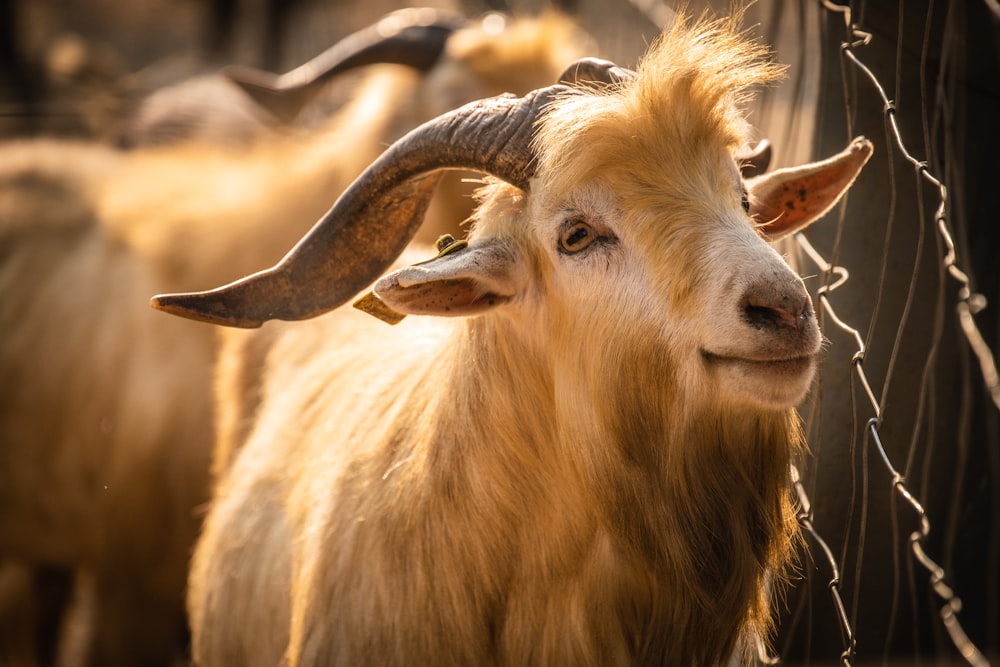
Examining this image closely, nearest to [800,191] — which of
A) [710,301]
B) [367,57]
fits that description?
[710,301]

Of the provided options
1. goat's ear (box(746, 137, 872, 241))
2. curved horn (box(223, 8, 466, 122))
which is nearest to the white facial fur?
goat's ear (box(746, 137, 872, 241))

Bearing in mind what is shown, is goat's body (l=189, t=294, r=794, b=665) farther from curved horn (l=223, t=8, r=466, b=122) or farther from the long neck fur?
curved horn (l=223, t=8, r=466, b=122)

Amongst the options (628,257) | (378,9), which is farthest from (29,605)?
(378,9)

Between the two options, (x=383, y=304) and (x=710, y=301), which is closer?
(x=710, y=301)

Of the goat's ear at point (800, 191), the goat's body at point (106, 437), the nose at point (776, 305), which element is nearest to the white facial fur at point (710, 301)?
the nose at point (776, 305)

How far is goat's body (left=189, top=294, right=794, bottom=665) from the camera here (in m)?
2.74

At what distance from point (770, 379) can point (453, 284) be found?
889 millimetres

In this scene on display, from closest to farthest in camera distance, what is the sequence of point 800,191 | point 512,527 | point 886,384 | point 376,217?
1. point 886,384
2. point 512,527
3. point 376,217
4. point 800,191

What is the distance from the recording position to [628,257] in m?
2.72

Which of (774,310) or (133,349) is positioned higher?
(774,310)

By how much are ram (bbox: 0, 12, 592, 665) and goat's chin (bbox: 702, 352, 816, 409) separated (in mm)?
3586

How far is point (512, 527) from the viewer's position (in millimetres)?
2949

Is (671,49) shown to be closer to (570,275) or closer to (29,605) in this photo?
(570,275)

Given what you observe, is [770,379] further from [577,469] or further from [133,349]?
[133,349]
